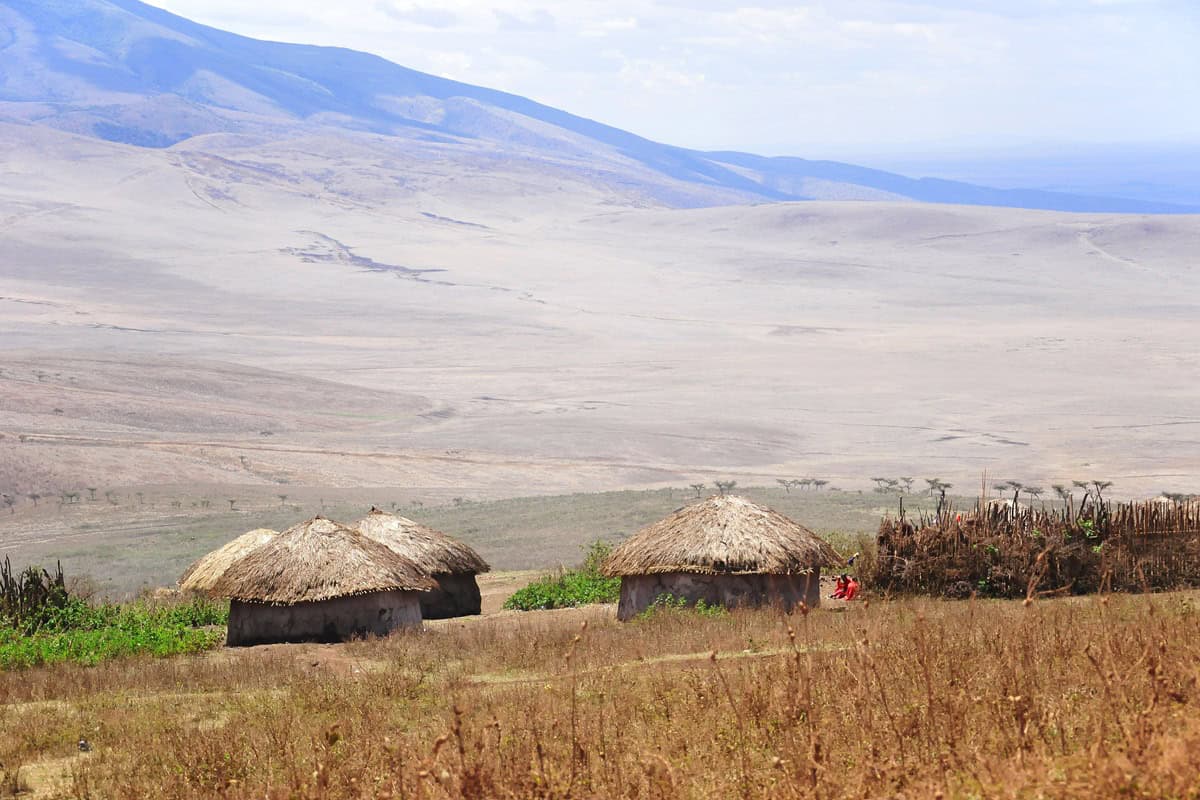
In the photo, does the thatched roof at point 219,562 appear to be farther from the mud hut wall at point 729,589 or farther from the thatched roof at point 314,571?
the mud hut wall at point 729,589

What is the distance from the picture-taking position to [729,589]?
1767cm

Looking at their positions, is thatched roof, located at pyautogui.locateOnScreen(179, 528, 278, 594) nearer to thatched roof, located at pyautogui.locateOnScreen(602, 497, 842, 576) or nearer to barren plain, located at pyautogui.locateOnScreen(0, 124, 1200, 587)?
thatched roof, located at pyautogui.locateOnScreen(602, 497, 842, 576)

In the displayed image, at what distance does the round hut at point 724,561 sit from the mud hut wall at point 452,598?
138 inches

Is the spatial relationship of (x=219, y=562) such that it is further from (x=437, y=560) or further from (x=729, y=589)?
(x=729, y=589)

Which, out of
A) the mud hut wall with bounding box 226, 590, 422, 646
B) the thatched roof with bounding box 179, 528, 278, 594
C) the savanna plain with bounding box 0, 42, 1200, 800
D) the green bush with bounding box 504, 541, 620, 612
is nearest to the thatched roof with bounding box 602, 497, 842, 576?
the savanna plain with bounding box 0, 42, 1200, 800

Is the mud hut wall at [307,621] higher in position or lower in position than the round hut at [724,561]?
lower

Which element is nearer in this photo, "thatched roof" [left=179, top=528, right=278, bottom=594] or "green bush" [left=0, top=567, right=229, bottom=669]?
"green bush" [left=0, top=567, right=229, bottom=669]

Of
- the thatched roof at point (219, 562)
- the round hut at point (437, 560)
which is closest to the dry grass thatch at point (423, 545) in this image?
the round hut at point (437, 560)

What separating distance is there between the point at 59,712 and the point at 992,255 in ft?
473

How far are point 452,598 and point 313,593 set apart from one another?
13.7ft

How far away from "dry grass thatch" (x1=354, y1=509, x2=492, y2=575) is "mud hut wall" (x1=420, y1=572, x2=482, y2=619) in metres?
0.13

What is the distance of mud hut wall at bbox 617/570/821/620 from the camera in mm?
17609

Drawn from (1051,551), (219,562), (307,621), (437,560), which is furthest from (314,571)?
(1051,551)

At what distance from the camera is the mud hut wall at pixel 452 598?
69.2ft
